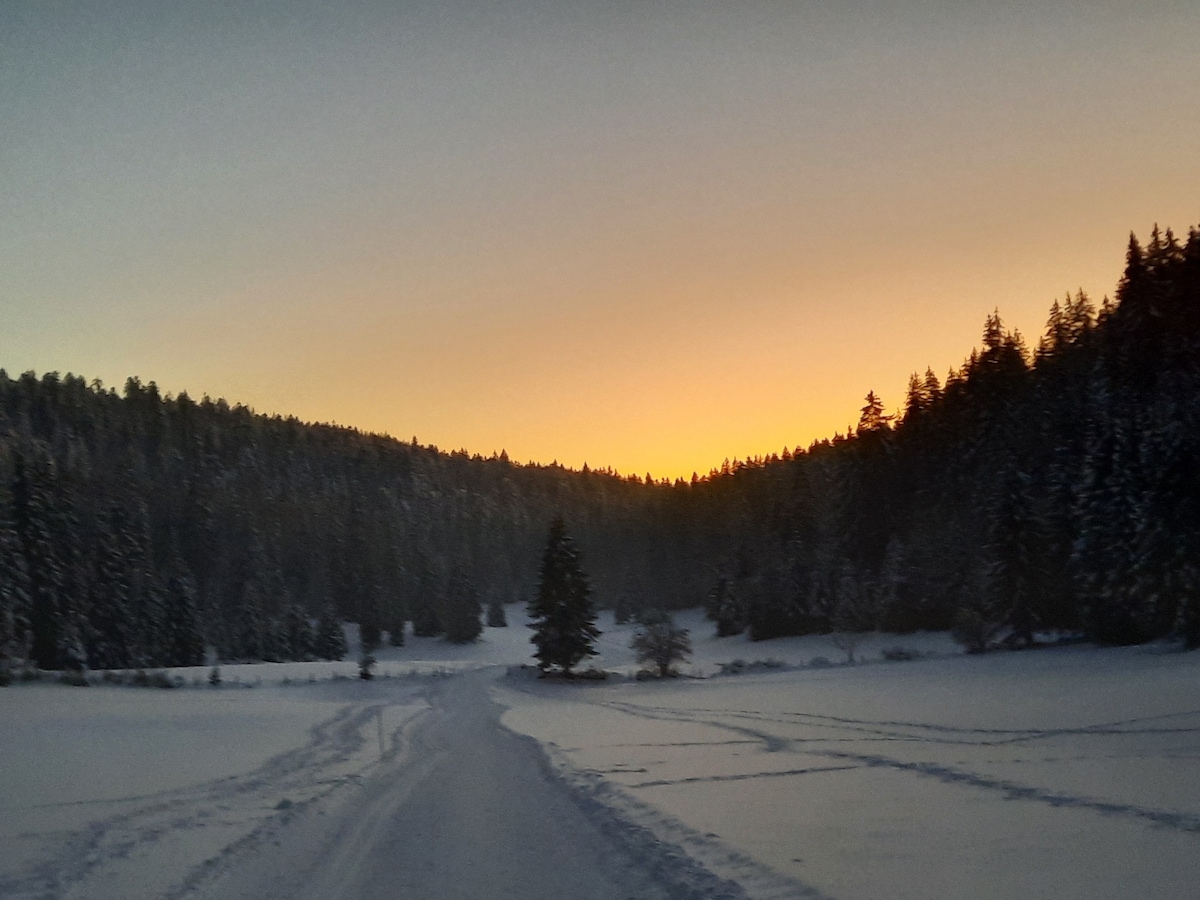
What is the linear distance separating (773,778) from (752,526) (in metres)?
85.7

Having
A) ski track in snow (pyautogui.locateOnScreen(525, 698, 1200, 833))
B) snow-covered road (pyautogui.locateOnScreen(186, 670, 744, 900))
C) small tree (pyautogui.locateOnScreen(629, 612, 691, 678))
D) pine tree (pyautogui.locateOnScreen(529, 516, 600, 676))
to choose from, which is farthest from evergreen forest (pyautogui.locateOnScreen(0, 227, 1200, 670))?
snow-covered road (pyautogui.locateOnScreen(186, 670, 744, 900))

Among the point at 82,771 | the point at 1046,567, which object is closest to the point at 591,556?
the point at 1046,567

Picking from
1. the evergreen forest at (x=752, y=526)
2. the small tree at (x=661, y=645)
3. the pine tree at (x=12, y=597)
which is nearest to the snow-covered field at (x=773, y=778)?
the evergreen forest at (x=752, y=526)

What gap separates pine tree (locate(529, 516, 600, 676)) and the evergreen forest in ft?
7.30

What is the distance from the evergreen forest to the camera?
3888cm

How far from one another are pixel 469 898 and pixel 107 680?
40.6 metres

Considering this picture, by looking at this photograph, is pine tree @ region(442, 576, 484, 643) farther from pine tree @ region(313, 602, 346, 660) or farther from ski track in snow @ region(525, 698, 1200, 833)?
ski track in snow @ region(525, 698, 1200, 833)

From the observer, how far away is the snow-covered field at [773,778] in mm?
8969

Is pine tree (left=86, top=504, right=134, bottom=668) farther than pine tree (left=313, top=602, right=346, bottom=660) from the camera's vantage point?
No

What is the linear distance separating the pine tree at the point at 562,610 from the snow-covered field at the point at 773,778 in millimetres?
17934

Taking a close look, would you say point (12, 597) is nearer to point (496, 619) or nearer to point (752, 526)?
point (496, 619)

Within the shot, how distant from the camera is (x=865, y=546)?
2864 inches

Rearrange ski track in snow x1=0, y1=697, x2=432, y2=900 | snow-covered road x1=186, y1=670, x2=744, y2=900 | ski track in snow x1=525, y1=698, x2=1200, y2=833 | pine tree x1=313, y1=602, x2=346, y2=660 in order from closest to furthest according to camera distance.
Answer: snow-covered road x1=186, y1=670, x2=744, y2=900, ski track in snow x1=0, y1=697, x2=432, y2=900, ski track in snow x1=525, y1=698, x2=1200, y2=833, pine tree x1=313, y1=602, x2=346, y2=660

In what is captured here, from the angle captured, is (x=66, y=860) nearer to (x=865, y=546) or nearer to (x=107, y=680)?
(x=107, y=680)
